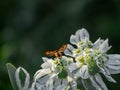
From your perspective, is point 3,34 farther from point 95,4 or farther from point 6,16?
point 95,4

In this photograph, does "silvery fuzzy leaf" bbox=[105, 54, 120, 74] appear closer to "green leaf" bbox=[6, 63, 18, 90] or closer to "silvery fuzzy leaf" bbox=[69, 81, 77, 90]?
"silvery fuzzy leaf" bbox=[69, 81, 77, 90]

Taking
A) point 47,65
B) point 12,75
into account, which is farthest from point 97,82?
point 12,75

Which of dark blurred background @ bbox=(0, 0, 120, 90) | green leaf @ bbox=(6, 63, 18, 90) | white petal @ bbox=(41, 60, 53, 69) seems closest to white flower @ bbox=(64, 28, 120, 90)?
white petal @ bbox=(41, 60, 53, 69)

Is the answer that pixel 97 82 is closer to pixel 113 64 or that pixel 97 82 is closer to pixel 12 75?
pixel 113 64

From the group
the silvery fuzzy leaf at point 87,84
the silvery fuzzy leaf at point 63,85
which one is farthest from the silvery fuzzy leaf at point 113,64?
the silvery fuzzy leaf at point 63,85

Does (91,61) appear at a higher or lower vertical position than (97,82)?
higher

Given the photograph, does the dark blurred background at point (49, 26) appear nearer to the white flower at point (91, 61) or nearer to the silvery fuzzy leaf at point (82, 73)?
the white flower at point (91, 61)

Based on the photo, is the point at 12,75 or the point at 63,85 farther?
the point at 12,75

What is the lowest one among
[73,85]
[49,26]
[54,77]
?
[73,85]
